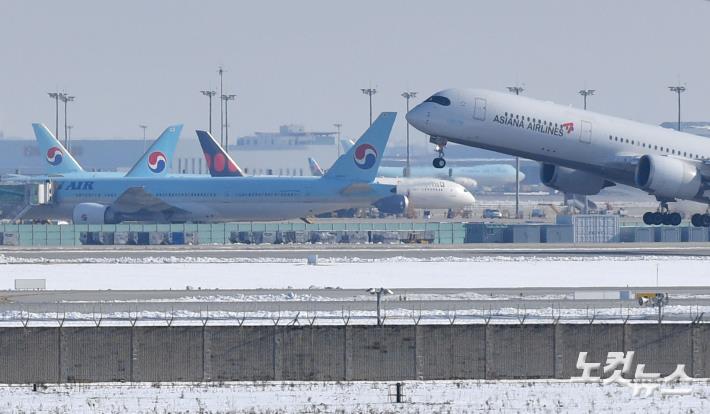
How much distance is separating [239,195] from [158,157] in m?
31.3

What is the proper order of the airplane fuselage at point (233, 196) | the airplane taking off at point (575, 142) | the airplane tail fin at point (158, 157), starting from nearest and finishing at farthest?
the airplane taking off at point (575, 142), the airplane fuselage at point (233, 196), the airplane tail fin at point (158, 157)

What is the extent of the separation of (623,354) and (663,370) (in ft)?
4.00

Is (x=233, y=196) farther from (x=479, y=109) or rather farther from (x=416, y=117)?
(x=479, y=109)

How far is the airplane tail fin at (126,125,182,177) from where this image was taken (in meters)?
143

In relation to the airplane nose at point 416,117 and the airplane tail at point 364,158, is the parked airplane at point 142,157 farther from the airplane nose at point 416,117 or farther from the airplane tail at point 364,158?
the airplane nose at point 416,117

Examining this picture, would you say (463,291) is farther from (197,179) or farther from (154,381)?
(197,179)

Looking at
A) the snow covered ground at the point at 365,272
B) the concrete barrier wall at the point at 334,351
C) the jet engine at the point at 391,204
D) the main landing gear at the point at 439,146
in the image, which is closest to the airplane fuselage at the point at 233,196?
the jet engine at the point at 391,204

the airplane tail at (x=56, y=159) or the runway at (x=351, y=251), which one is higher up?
the airplane tail at (x=56, y=159)

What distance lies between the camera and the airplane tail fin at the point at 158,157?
14262 cm

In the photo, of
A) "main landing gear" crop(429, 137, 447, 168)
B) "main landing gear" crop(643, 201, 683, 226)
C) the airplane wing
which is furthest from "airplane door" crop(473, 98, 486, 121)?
the airplane wing

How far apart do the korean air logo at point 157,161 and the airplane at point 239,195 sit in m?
22.4

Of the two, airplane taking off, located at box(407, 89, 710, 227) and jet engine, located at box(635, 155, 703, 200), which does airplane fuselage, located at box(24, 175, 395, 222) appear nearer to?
airplane taking off, located at box(407, 89, 710, 227)

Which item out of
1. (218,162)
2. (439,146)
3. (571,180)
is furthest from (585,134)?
(218,162)

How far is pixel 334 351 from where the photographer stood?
39312 mm
